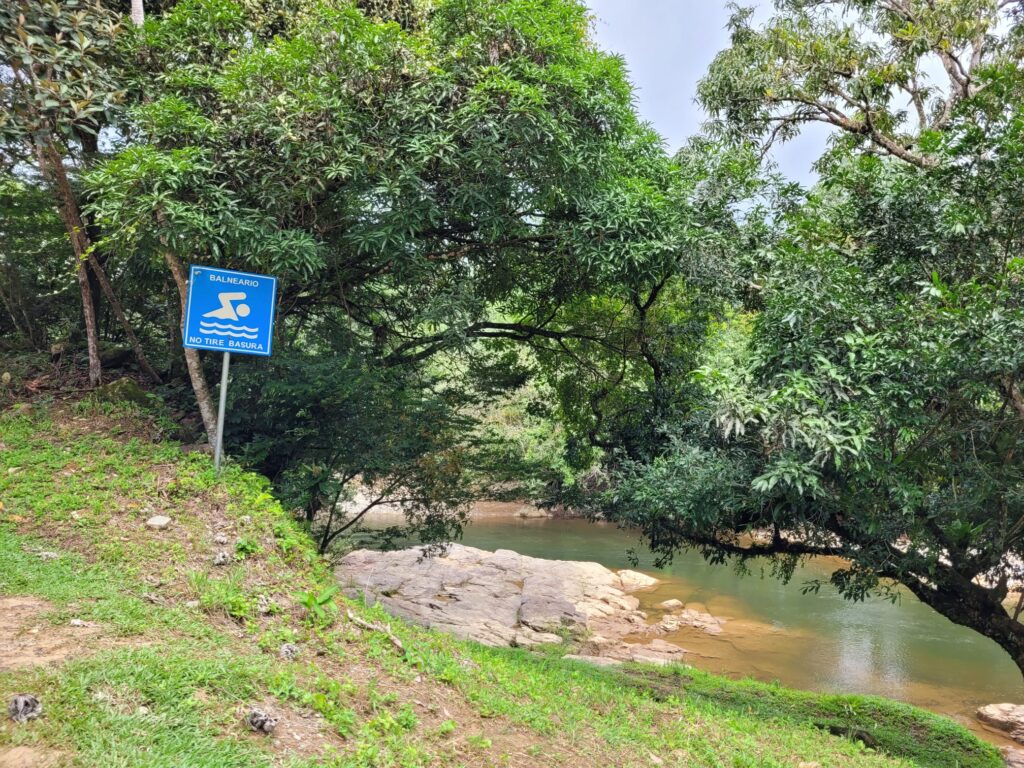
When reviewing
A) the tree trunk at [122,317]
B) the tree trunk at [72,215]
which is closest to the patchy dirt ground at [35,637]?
the tree trunk at [72,215]

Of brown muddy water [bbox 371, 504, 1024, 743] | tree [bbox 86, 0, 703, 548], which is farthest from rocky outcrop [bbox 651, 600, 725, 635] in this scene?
tree [bbox 86, 0, 703, 548]

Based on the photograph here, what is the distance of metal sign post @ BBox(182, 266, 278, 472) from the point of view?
5.56 metres

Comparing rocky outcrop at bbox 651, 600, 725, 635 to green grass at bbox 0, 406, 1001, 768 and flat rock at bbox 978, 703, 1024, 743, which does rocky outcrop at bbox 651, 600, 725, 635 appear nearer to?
flat rock at bbox 978, 703, 1024, 743

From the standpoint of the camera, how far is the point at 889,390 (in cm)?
489

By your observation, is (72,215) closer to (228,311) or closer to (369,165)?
(228,311)

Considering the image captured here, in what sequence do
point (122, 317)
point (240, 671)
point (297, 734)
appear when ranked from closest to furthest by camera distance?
point (297, 734) < point (240, 671) < point (122, 317)

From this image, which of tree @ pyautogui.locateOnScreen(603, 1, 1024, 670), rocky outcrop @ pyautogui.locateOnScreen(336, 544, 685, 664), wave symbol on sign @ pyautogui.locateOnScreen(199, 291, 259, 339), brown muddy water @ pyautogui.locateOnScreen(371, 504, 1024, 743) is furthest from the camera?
rocky outcrop @ pyautogui.locateOnScreen(336, 544, 685, 664)

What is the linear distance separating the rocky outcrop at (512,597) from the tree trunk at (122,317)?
426 centimetres

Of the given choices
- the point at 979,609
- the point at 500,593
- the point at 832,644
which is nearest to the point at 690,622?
the point at 832,644

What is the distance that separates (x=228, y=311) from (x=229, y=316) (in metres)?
0.04

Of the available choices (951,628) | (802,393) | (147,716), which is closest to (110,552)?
(147,716)

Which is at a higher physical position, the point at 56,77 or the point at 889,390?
the point at 56,77

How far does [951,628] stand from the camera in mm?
14875

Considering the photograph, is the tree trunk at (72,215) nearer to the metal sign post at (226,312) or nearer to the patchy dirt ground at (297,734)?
the metal sign post at (226,312)
